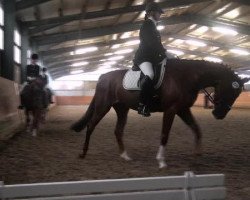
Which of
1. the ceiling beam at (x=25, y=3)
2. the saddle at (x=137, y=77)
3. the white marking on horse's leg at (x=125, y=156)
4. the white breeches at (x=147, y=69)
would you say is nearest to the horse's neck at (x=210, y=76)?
the saddle at (x=137, y=77)

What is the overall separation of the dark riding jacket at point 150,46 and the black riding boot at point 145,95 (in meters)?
0.31

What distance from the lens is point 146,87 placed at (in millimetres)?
6336

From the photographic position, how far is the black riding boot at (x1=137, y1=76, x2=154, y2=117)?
6312mm

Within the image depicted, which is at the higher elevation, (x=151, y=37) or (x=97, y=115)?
(x=151, y=37)

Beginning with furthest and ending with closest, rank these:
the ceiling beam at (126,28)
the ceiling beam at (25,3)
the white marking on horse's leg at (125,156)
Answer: the ceiling beam at (126,28), the ceiling beam at (25,3), the white marking on horse's leg at (125,156)

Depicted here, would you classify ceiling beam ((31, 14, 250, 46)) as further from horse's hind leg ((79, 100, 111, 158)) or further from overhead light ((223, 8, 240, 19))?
horse's hind leg ((79, 100, 111, 158))

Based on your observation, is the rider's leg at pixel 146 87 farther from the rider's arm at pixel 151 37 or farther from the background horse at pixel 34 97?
the background horse at pixel 34 97

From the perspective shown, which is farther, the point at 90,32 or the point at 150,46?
the point at 90,32

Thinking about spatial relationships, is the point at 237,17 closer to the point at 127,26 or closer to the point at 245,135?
the point at 127,26

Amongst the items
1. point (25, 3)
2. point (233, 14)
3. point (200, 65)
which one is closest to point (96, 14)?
point (25, 3)

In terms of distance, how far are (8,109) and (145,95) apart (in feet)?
19.2

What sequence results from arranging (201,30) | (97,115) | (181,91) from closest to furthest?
(181,91) → (97,115) → (201,30)

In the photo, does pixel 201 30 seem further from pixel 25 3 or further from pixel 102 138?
pixel 102 138

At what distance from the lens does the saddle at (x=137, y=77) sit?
634cm
